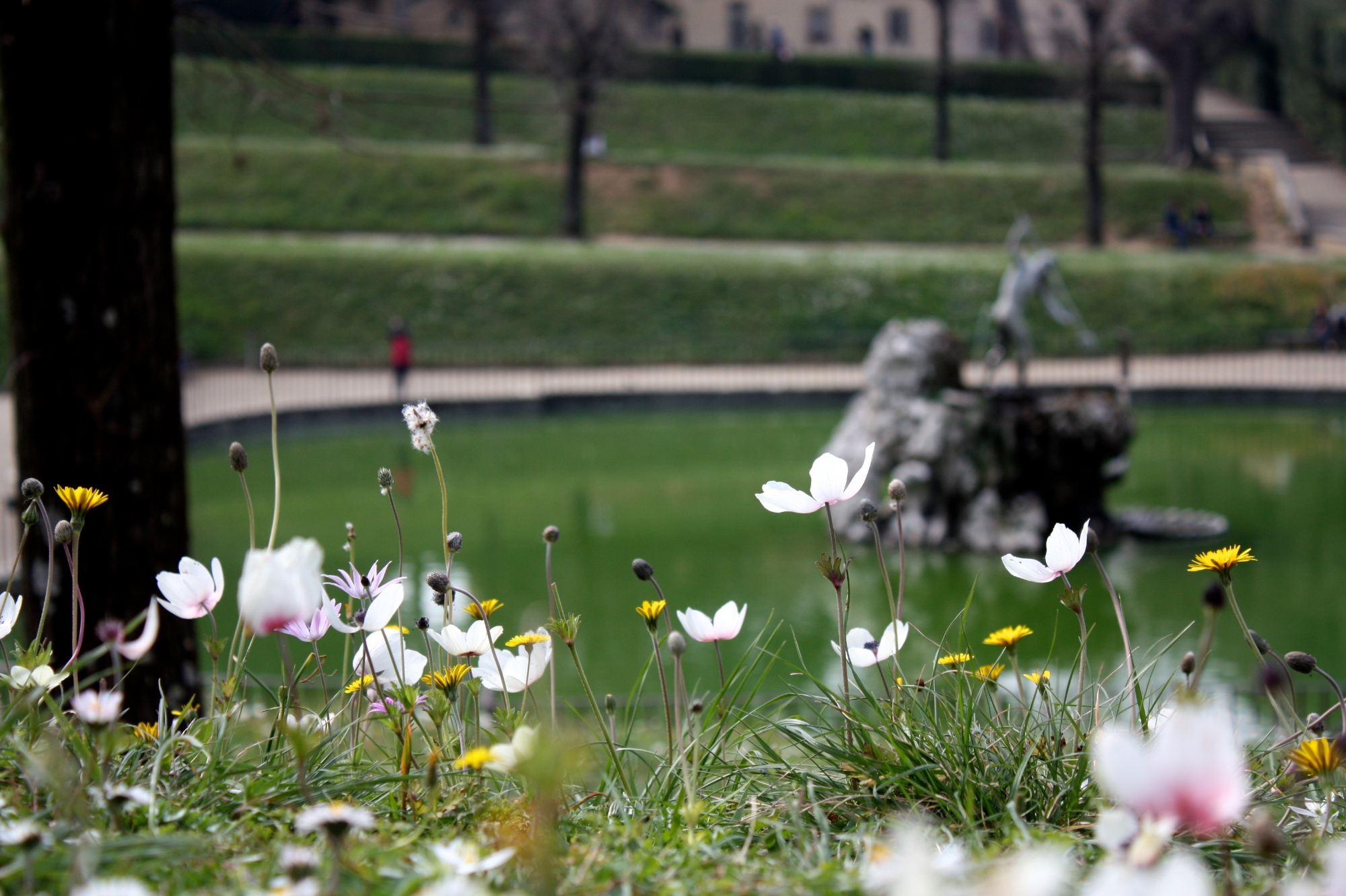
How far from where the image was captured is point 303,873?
4.06ft

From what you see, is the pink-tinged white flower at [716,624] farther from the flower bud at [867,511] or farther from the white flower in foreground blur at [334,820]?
the white flower in foreground blur at [334,820]

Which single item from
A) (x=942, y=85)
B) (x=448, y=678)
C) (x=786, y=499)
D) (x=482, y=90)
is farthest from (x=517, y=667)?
(x=942, y=85)

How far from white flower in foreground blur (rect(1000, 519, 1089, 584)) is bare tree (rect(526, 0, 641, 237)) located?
29646 millimetres

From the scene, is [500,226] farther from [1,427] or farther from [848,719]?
[848,719]

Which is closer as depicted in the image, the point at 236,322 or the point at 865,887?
the point at 865,887

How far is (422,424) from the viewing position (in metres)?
2.24

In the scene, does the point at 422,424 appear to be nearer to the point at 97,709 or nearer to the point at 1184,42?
the point at 97,709

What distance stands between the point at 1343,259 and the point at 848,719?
103 ft

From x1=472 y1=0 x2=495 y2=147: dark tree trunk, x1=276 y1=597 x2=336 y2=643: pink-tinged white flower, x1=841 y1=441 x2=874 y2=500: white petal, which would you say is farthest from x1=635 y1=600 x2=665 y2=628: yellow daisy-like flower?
x1=472 y1=0 x2=495 y2=147: dark tree trunk

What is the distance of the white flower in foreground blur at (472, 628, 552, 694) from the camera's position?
2.27 m

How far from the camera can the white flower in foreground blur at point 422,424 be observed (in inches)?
87.4

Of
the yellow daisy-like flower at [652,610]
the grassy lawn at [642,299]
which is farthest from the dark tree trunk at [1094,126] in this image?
the yellow daisy-like flower at [652,610]

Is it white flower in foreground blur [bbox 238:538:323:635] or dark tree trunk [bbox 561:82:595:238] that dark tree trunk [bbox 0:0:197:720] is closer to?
white flower in foreground blur [bbox 238:538:323:635]

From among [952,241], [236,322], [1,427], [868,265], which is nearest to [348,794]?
[1,427]
